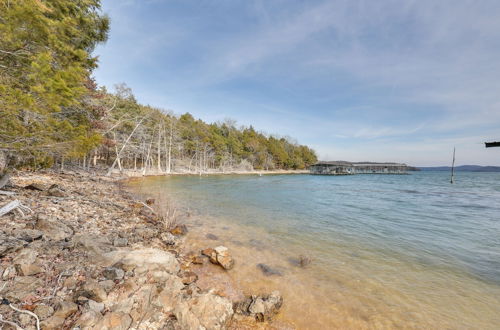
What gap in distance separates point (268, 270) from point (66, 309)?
167 inches

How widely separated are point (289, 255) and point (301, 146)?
9849 centimetres

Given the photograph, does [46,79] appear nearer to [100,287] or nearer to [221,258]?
[100,287]

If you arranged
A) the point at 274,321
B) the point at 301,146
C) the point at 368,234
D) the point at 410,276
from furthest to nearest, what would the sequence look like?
the point at 301,146 < the point at 368,234 < the point at 410,276 < the point at 274,321

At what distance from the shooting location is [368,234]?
887 centimetres

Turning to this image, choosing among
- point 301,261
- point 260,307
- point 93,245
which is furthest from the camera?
point 301,261

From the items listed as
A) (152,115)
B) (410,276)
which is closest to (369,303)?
(410,276)

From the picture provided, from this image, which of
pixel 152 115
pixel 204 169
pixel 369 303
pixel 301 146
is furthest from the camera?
pixel 301 146

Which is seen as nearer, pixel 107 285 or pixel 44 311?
pixel 44 311

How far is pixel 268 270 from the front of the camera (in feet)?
18.1

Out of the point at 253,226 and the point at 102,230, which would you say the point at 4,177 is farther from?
the point at 253,226

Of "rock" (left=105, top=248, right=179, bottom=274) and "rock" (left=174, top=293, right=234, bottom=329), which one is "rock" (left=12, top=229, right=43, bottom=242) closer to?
"rock" (left=105, top=248, right=179, bottom=274)

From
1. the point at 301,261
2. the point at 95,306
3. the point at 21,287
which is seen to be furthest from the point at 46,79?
the point at 301,261

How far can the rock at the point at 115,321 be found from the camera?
263cm

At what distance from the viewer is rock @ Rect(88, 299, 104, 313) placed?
2850 mm
